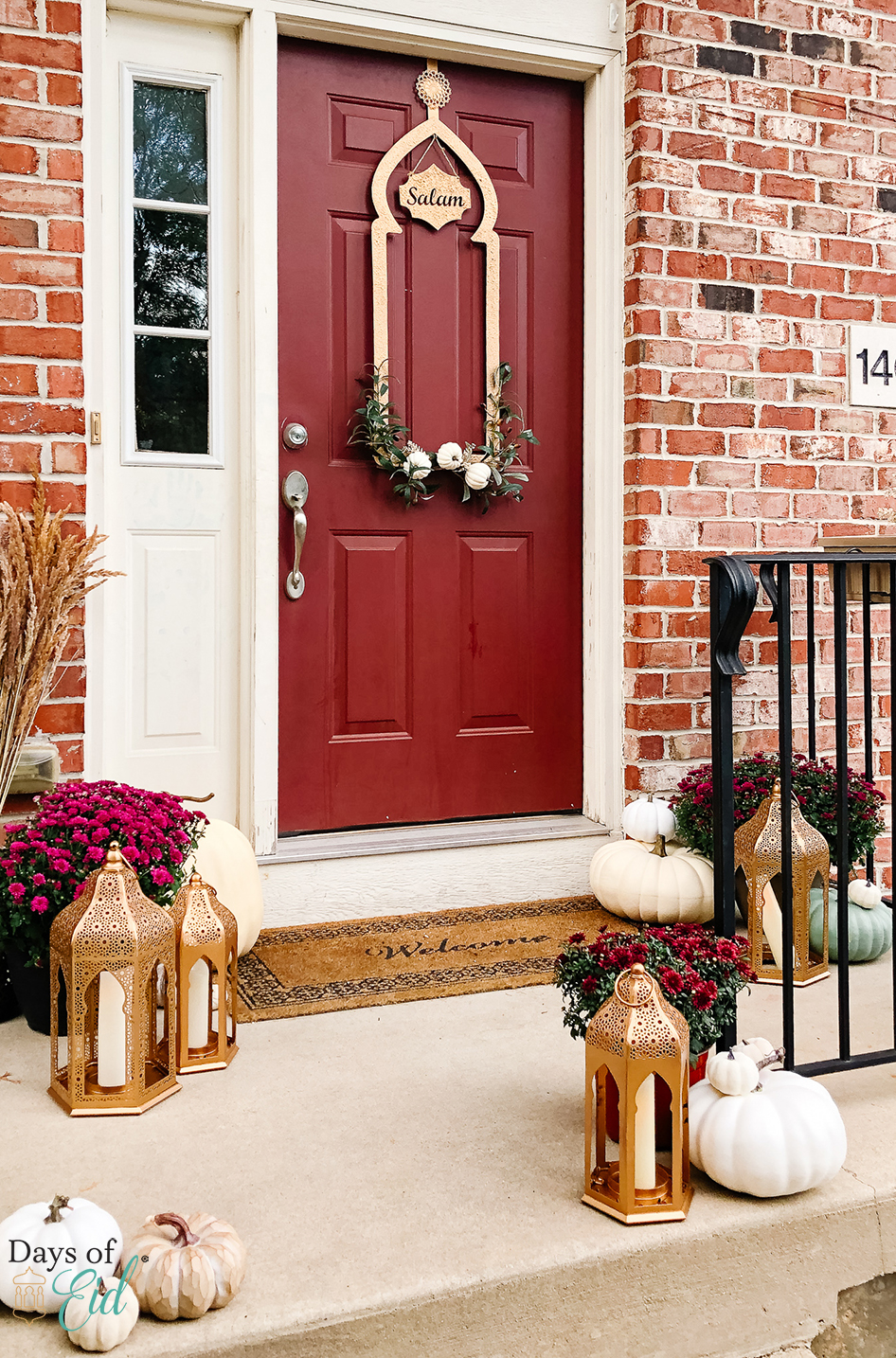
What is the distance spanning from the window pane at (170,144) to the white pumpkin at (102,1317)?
2359 millimetres

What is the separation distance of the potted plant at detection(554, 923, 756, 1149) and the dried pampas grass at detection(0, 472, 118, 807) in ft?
3.67

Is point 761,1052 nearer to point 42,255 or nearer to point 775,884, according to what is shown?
point 775,884

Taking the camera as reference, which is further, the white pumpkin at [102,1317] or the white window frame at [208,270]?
the white window frame at [208,270]

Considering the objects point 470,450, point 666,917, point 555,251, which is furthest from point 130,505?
point 666,917

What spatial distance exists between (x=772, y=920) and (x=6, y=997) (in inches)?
60.2

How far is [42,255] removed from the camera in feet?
7.89

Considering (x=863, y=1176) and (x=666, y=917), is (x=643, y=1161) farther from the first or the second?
(x=666, y=917)

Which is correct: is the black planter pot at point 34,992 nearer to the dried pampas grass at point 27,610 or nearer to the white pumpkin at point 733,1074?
the dried pampas grass at point 27,610

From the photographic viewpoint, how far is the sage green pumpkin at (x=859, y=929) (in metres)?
2.38

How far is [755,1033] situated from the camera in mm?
1996

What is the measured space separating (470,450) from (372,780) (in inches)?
35.2

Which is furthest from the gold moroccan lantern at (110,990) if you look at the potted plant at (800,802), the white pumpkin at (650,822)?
the potted plant at (800,802)

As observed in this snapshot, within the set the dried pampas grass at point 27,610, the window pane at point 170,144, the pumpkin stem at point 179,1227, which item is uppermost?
the window pane at point 170,144

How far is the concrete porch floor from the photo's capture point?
48.9 inches
